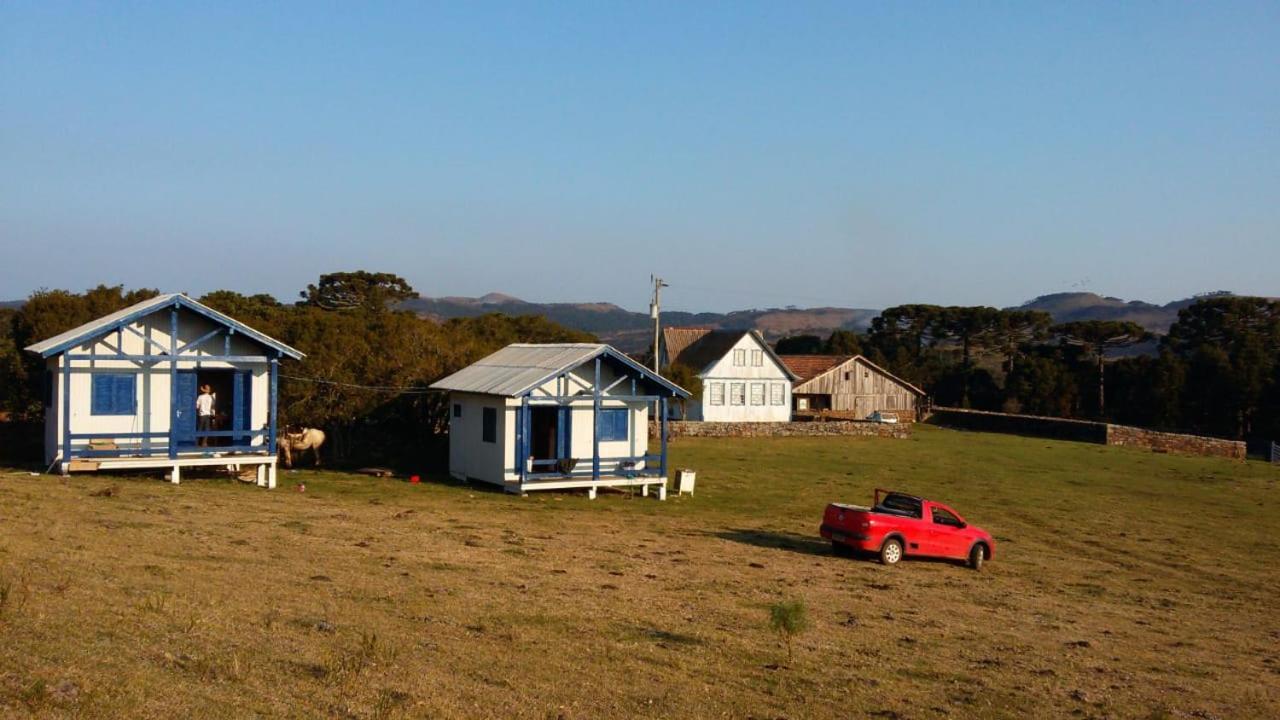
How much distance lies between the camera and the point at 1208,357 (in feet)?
262

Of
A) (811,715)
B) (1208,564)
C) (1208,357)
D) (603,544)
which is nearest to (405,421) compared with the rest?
(603,544)

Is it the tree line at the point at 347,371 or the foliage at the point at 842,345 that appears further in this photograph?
the foliage at the point at 842,345

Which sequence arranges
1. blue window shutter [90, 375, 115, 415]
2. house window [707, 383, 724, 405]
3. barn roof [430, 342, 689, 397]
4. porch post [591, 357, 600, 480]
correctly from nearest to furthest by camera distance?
blue window shutter [90, 375, 115, 415]
barn roof [430, 342, 689, 397]
porch post [591, 357, 600, 480]
house window [707, 383, 724, 405]

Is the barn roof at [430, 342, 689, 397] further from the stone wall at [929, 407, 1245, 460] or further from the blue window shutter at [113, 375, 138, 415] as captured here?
the stone wall at [929, 407, 1245, 460]

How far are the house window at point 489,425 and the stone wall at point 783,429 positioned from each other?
22.0 meters

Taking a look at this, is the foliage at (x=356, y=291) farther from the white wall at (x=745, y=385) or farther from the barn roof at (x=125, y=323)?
the barn roof at (x=125, y=323)

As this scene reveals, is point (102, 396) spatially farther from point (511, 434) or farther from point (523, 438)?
point (523, 438)

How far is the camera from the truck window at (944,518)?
934 inches

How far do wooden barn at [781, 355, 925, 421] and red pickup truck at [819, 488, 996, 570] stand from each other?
5263 centimetres

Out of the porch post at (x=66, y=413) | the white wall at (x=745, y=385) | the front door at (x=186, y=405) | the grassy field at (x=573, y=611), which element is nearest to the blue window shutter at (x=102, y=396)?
the porch post at (x=66, y=413)

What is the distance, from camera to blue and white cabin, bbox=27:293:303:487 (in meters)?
27.5

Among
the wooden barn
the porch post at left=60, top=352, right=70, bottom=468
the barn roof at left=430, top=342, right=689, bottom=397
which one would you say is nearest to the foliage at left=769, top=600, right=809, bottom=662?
the barn roof at left=430, top=342, right=689, bottom=397

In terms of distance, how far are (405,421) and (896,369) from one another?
6614cm

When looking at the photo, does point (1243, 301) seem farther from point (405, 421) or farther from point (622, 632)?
point (622, 632)
